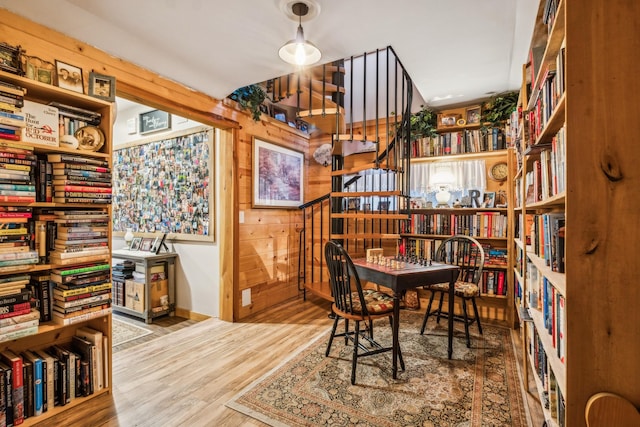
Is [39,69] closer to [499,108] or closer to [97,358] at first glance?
A: [97,358]

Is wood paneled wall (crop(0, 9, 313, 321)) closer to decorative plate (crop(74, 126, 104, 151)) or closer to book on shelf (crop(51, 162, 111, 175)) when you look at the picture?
decorative plate (crop(74, 126, 104, 151))

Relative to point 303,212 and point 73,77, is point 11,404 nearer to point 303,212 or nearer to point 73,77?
point 73,77

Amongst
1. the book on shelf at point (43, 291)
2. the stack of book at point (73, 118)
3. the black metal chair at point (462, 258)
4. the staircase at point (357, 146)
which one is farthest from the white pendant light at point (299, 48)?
the black metal chair at point (462, 258)

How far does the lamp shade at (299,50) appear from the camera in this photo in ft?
6.35

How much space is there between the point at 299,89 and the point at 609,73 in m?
2.45

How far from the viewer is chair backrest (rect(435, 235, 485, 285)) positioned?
3.15m

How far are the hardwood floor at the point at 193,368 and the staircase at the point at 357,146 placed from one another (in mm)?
717

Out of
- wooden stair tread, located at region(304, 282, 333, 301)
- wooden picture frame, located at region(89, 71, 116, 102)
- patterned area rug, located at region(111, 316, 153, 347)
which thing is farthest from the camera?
wooden stair tread, located at region(304, 282, 333, 301)

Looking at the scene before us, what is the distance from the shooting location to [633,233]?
0.89 m

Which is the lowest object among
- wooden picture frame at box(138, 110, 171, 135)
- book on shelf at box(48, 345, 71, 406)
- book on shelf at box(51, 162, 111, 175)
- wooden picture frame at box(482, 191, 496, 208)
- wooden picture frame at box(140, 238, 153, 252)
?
book on shelf at box(48, 345, 71, 406)

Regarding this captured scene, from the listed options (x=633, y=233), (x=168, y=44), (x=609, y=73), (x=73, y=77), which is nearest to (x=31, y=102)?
(x=73, y=77)

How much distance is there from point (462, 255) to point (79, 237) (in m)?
3.20

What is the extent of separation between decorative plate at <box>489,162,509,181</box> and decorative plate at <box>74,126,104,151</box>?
3.58 meters

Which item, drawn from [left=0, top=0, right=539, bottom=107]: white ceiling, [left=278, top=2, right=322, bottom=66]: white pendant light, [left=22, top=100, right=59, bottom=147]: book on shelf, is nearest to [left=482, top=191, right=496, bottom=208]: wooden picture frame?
[left=0, top=0, right=539, bottom=107]: white ceiling
